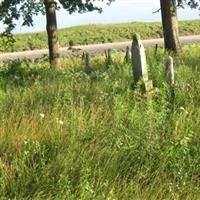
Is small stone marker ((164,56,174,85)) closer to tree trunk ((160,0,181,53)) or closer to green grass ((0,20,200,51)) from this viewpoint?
tree trunk ((160,0,181,53))

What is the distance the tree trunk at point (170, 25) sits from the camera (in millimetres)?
20516

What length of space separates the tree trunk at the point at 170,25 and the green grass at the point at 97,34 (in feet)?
80.2

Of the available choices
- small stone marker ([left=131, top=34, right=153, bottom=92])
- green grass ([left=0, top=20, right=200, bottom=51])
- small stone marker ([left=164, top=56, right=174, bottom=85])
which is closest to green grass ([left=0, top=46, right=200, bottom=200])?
small stone marker ([left=131, top=34, right=153, bottom=92])

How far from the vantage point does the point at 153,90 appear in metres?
9.55

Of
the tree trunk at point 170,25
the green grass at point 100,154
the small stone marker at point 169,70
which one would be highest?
the tree trunk at point 170,25

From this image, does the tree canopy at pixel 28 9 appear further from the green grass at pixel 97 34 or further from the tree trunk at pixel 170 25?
the green grass at pixel 97 34

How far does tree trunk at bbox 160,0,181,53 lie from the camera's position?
20516mm

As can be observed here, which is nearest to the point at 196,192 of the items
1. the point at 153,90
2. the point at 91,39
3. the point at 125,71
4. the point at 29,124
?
the point at 29,124

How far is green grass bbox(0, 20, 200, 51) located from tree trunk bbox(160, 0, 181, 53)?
24.4 m

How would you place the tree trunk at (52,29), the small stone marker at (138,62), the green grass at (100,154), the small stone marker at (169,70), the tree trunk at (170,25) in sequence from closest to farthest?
the green grass at (100,154), the small stone marker at (138,62), the small stone marker at (169,70), the tree trunk at (52,29), the tree trunk at (170,25)

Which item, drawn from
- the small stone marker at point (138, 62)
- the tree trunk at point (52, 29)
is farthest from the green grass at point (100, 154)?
the tree trunk at point (52, 29)

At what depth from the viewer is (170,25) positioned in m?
20.7

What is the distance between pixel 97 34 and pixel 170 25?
96.5 feet

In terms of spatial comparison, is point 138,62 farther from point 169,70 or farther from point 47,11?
point 47,11
